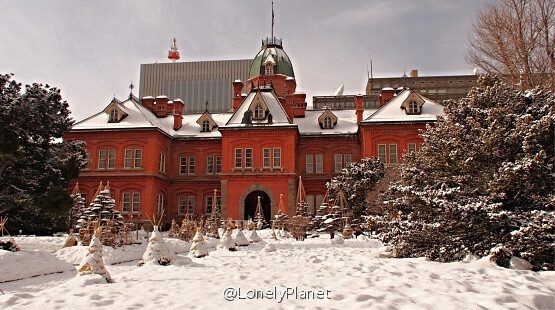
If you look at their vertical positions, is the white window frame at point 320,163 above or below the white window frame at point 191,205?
above

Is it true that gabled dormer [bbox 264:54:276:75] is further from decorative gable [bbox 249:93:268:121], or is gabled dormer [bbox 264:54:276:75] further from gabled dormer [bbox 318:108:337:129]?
decorative gable [bbox 249:93:268:121]

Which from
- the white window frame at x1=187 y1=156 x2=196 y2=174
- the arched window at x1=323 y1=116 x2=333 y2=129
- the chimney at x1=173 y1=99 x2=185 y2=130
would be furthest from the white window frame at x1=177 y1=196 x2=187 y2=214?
the arched window at x1=323 y1=116 x2=333 y2=129

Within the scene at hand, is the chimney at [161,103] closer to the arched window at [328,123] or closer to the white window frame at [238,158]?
the white window frame at [238,158]

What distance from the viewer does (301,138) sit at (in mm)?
34625

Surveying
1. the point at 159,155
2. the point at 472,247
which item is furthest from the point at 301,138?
the point at 472,247

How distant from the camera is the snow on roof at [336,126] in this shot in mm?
34531

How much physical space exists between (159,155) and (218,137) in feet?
16.3

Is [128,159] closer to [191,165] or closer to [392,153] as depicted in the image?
[191,165]

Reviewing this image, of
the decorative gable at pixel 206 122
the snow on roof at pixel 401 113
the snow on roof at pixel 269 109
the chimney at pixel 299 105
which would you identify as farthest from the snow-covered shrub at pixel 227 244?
the chimney at pixel 299 105

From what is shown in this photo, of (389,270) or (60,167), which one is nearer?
(389,270)

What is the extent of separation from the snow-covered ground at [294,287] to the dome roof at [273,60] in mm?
34802

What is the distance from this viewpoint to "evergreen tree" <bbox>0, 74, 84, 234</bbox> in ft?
53.4

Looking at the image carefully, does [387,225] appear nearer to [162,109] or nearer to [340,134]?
[340,134]

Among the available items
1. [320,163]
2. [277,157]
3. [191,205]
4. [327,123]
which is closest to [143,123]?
[191,205]
